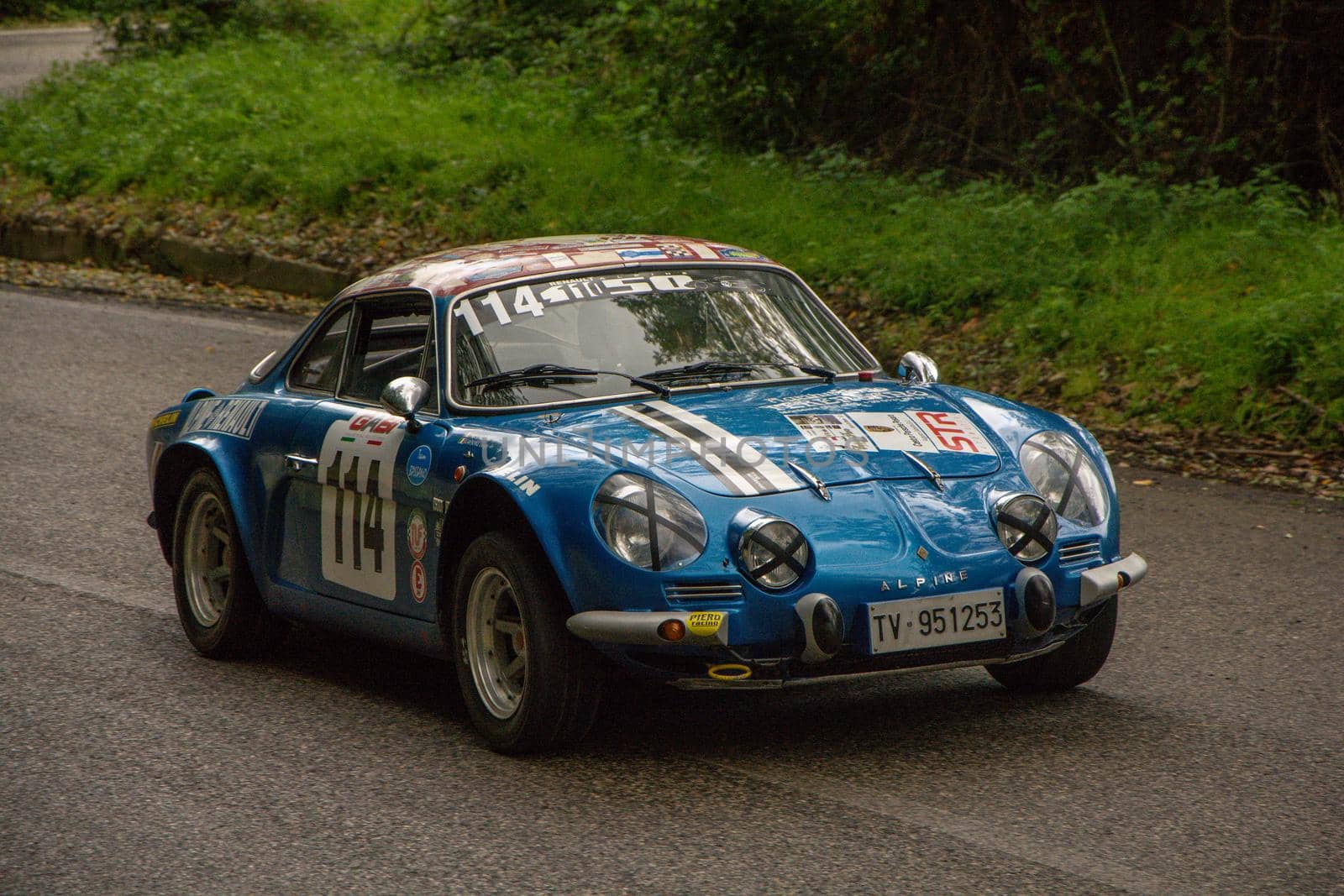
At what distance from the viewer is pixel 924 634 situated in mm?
4320

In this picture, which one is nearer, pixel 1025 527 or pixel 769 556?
pixel 769 556

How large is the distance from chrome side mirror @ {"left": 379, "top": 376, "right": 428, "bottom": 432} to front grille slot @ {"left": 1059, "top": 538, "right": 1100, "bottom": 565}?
74.5 inches

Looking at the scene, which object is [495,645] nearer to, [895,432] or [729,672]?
[729,672]

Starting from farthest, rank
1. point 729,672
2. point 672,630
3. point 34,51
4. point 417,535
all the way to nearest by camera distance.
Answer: point 34,51, point 417,535, point 729,672, point 672,630

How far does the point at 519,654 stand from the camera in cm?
466

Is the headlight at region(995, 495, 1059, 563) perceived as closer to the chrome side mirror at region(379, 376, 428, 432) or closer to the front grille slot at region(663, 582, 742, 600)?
the front grille slot at region(663, 582, 742, 600)

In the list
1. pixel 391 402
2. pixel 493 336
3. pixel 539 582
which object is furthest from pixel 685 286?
pixel 539 582

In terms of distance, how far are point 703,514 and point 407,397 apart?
116cm

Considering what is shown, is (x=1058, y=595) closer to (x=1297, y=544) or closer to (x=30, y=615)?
(x=1297, y=544)

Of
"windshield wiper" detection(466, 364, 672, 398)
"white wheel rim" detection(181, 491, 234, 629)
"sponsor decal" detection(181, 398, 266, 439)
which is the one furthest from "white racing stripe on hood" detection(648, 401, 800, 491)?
→ "white wheel rim" detection(181, 491, 234, 629)

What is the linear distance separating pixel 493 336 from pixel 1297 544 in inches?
152

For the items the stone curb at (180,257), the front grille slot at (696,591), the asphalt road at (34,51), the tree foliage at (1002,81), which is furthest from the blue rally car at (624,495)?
the asphalt road at (34,51)

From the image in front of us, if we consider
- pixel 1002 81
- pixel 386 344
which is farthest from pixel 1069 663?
pixel 1002 81

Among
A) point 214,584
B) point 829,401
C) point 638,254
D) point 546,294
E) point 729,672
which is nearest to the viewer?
point 729,672
